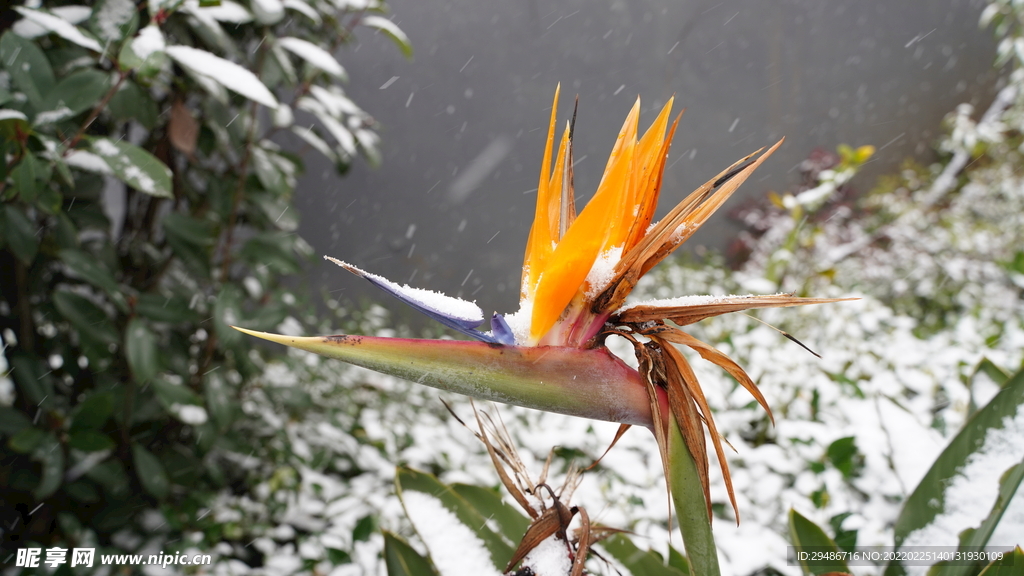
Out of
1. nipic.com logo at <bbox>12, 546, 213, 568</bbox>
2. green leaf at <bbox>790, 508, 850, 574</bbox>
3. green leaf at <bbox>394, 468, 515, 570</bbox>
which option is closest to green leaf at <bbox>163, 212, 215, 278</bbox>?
nipic.com logo at <bbox>12, 546, 213, 568</bbox>

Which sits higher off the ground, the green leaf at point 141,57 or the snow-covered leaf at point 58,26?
the green leaf at point 141,57

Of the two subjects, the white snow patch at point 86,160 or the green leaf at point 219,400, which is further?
the green leaf at point 219,400

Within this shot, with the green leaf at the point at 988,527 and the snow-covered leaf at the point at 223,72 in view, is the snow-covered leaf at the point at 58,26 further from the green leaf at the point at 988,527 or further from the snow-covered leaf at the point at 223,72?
the green leaf at the point at 988,527

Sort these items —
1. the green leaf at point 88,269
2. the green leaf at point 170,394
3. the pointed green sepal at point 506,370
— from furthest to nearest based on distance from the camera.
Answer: the green leaf at point 170,394
the green leaf at point 88,269
the pointed green sepal at point 506,370

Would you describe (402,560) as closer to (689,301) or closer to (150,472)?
(689,301)

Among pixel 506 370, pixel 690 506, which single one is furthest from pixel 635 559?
pixel 506 370

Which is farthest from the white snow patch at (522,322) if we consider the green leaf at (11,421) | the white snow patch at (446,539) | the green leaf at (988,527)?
the green leaf at (11,421)
